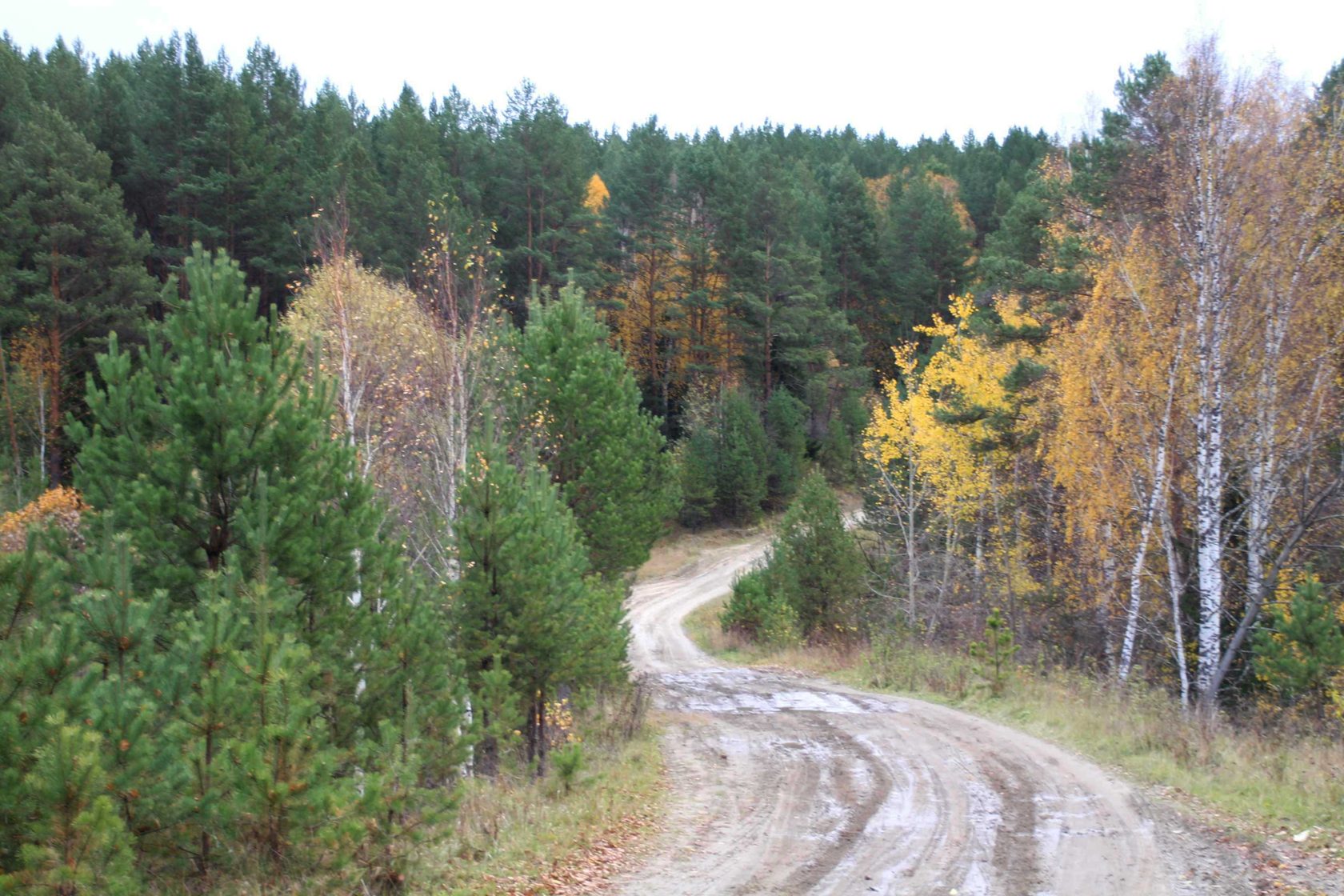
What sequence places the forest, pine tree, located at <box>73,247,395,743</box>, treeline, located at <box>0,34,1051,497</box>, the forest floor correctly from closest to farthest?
the forest → the forest floor → pine tree, located at <box>73,247,395,743</box> → treeline, located at <box>0,34,1051,497</box>

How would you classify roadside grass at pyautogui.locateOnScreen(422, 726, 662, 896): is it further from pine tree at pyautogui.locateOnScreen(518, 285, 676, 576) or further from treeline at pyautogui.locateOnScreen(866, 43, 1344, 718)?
treeline at pyautogui.locateOnScreen(866, 43, 1344, 718)

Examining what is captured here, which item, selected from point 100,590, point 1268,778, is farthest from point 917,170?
point 100,590

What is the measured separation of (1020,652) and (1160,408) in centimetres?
740

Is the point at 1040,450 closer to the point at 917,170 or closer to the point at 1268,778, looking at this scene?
the point at 1268,778

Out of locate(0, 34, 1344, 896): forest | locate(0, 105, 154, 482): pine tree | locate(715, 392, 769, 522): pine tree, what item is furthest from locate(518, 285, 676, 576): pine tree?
locate(715, 392, 769, 522): pine tree

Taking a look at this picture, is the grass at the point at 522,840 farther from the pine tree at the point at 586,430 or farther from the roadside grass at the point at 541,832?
the pine tree at the point at 586,430

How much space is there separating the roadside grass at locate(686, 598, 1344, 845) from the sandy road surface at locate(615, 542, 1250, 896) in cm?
63

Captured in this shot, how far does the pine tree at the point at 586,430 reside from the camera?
18312 mm

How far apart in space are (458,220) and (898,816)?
536 inches

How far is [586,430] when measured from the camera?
18516mm

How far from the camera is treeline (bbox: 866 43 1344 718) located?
47.1ft

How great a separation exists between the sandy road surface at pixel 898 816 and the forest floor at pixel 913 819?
0.07 ft

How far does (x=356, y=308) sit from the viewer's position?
54.5 feet

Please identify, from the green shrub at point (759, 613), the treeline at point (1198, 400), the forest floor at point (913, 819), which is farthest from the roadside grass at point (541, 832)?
the green shrub at point (759, 613)
